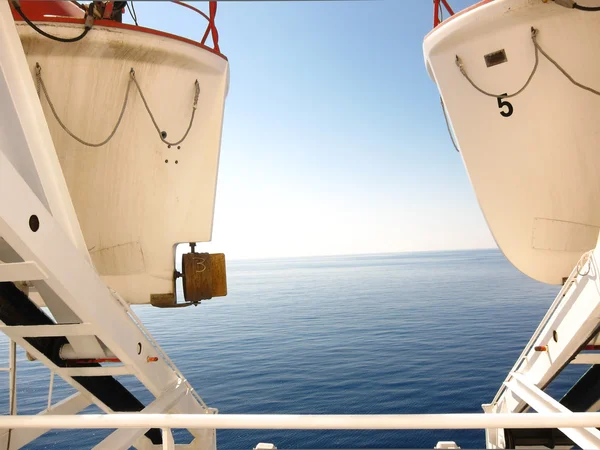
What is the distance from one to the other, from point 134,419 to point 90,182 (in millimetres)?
3229

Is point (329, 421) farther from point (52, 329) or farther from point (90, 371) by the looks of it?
point (90, 371)

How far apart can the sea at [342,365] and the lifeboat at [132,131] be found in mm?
6919

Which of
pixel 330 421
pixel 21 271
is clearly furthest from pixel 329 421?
pixel 21 271

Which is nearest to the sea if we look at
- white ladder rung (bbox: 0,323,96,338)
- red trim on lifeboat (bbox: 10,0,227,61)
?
white ladder rung (bbox: 0,323,96,338)

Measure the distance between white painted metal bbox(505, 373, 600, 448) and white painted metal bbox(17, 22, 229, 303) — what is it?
3.87 metres

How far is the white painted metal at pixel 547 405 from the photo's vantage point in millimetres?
2592

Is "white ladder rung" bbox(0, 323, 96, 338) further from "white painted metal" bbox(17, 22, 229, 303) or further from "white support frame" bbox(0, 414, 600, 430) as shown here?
"white painted metal" bbox(17, 22, 229, 303)

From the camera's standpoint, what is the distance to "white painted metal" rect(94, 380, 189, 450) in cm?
300

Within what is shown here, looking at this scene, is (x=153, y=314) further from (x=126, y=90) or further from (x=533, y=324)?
(x=126, y=90)

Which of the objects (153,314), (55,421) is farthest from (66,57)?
(153,314)

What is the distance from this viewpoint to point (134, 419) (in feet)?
6.49

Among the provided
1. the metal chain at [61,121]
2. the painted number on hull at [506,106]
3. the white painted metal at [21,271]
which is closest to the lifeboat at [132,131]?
the metal chain at [61,121]

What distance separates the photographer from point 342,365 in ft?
52.3

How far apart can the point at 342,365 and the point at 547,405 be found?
42.5 ft
